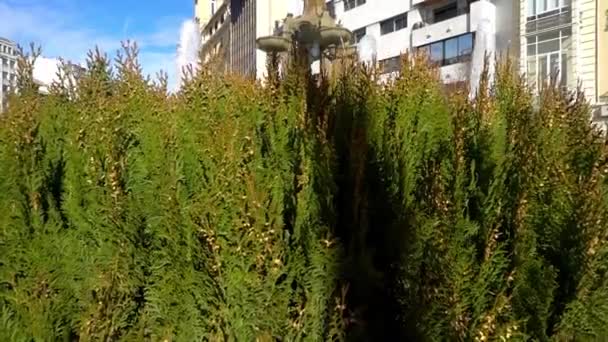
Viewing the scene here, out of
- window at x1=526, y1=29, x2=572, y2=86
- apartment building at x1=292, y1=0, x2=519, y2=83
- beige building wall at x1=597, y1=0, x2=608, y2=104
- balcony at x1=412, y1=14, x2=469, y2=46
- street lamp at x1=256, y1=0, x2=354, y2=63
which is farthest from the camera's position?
balcony at x1=412, y1=14, x2=469, y2=46

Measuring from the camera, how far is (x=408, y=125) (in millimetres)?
2785

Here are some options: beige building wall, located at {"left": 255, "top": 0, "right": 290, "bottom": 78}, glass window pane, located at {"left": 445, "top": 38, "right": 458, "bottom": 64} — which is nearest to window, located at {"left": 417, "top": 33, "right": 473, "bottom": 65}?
glass window pane, located at {"left": 445, "top": 38, "right": 458, "bottom": 64}

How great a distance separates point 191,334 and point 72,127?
1.15 m

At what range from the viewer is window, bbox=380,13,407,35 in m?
36.9

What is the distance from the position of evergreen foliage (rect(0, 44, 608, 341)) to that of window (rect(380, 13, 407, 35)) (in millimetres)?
35517

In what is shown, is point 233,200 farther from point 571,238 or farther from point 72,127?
point 571,238

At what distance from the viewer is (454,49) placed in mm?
→ 31672

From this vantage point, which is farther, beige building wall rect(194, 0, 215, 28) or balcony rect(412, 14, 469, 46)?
beige building wall rect(194, 0, 215, 28)

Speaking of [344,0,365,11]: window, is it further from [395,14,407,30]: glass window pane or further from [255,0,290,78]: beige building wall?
[255,0,290,78]: beige building wall

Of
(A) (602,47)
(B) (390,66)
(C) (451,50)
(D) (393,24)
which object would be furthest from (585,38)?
(B) (390,66)

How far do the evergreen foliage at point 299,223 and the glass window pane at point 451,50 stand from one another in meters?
29.6

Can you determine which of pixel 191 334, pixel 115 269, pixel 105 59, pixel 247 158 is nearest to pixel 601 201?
pixel 247 158

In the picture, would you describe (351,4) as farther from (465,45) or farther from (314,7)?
(314,7)

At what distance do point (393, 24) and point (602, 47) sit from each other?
49.6 feet
